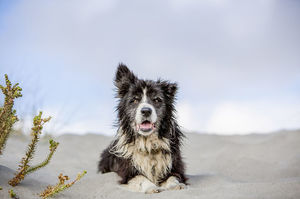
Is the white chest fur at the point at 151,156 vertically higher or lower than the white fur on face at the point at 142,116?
lower

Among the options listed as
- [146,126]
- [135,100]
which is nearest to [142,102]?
[135,100]

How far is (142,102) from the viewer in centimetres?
488

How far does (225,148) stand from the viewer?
1023 cm

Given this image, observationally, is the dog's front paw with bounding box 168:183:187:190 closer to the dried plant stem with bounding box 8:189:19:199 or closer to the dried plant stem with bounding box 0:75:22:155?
the dried plant stem with bounding box 8:189:19:199

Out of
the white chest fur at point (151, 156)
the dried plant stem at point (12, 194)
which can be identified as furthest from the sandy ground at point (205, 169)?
the white chest fur at point (151, 156)

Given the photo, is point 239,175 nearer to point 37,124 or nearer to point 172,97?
point 172,97

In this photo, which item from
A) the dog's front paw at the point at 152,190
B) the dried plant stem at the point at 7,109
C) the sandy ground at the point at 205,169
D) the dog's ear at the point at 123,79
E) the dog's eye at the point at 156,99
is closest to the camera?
the dried plant stem at the point at 7,109

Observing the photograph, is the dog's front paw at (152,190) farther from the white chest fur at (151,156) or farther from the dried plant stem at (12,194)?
the dried plant stem at (12,194)

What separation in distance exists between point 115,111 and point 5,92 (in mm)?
2224

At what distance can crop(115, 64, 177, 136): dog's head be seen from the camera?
471 centimetres

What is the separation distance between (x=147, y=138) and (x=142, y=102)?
60 centimetres

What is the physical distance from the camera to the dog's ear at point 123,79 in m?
5.28

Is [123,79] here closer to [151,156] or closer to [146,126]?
[146,126]

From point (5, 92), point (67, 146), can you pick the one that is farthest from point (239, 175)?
point (67, 146)
